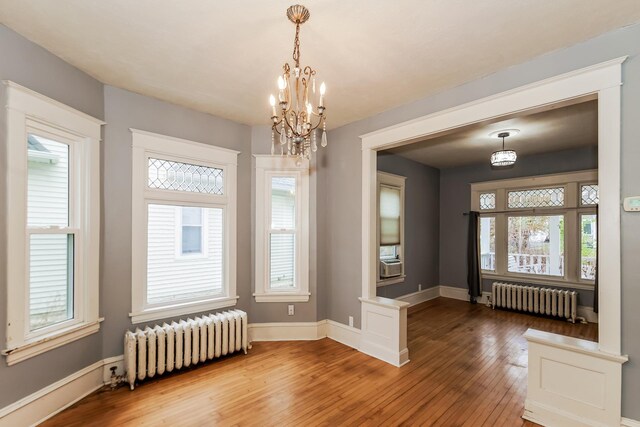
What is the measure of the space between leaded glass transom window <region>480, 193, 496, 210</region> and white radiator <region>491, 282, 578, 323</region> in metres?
1.59

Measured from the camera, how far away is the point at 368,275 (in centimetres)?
372

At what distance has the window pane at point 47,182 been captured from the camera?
2.37 meters

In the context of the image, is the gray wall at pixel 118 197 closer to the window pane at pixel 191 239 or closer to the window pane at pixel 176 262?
the window pane at pixel 176 262

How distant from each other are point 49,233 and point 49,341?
2.89 ft

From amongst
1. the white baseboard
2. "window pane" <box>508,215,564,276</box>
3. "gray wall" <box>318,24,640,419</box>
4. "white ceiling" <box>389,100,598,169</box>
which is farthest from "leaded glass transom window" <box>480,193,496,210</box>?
the white baseboard

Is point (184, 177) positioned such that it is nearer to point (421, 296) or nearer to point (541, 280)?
point (421, 296)

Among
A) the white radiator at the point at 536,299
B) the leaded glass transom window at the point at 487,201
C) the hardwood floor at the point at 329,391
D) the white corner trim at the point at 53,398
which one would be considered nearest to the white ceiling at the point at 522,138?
the leaded glass transom window at the point at 487,201

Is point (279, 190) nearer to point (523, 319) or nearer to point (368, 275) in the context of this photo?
point (368, 275)

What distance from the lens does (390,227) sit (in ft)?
18.1

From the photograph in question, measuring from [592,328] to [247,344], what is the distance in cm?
523

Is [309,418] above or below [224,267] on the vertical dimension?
below

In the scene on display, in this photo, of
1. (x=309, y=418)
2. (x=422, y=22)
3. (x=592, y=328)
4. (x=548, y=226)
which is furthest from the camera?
(x=548, y=226)

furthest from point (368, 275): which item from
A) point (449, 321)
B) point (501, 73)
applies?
point (501, 73)

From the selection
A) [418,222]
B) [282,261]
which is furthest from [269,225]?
[418,222]
